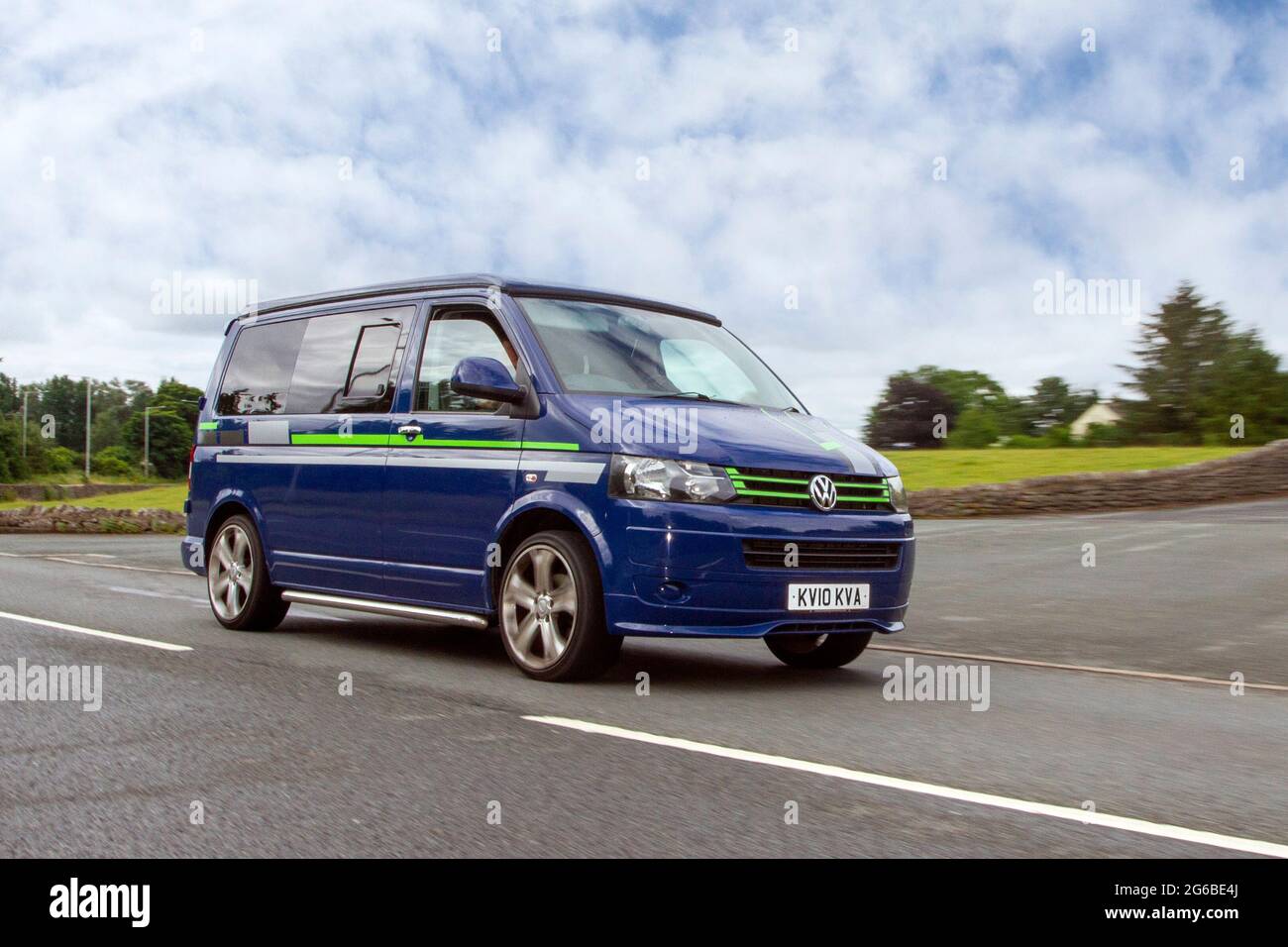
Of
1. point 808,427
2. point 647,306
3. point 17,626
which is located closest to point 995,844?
point 808,427

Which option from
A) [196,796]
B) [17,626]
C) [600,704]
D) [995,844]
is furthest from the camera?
[17,626]

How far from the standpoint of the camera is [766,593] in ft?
23.2

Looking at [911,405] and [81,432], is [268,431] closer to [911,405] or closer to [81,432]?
[911,405]

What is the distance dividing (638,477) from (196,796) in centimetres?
294

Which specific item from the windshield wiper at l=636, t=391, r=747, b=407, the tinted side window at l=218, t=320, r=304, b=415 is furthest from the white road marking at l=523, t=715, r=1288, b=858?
the tinted side window at l=218, t=320, r=304, b=415

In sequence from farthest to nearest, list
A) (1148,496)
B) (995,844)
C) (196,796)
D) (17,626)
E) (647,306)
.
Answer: (1148,496), (17,626), (647,306), (196,796), (995,844)

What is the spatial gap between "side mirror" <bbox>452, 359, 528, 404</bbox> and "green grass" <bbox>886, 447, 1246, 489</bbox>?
17.4m

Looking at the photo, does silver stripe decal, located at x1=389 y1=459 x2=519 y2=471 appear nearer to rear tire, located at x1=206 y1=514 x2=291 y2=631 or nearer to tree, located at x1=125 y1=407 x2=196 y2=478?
rear tire, located at x1=206 y1=514 x2=291 y2=631

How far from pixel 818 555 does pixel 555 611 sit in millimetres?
1428

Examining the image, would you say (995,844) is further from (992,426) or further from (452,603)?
(992,426)

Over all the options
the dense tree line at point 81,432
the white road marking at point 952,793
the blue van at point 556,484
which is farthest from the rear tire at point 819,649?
the dense tree line at point 81,432

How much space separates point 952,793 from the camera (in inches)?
192

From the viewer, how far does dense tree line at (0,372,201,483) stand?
107562 millimetres

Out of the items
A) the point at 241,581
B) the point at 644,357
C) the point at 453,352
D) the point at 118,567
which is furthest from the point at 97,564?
the point at 644,357
